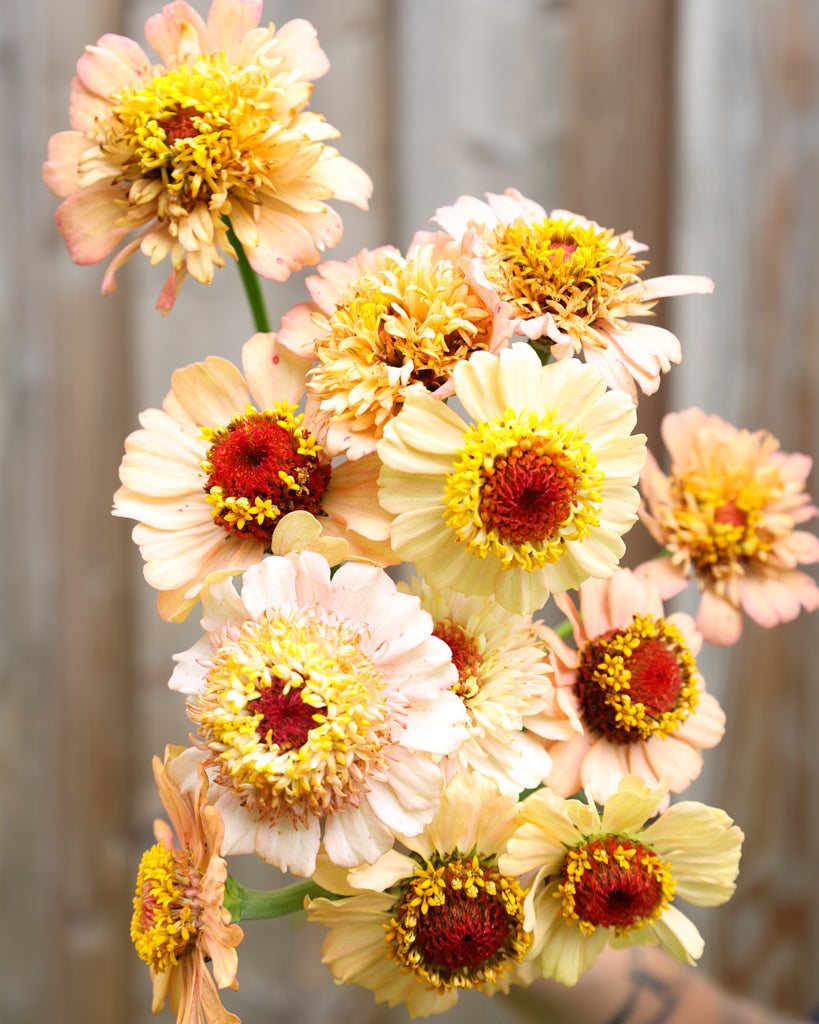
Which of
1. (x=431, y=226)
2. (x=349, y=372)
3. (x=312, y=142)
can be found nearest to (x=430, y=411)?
(x=349, y=372)

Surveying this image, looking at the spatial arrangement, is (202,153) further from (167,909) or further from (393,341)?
(167,909)

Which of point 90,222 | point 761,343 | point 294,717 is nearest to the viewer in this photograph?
point 294,717

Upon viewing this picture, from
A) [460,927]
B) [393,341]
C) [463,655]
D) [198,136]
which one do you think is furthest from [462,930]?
[198,136]

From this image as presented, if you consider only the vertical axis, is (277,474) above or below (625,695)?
above

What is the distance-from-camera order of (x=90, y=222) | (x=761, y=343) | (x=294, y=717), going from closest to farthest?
(x=294, y=717), (x=90, y=222), (x=761, y=343)

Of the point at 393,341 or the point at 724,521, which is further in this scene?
the point at 724,521

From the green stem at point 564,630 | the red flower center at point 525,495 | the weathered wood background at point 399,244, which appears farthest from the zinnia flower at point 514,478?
the weathered wood background at point 399,244

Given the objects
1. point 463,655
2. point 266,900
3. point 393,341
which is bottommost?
point 266,900
